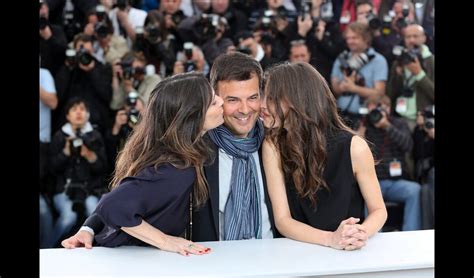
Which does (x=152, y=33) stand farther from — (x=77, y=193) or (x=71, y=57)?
(x=77, y=193)

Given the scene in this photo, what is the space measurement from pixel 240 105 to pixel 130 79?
239 centimetres

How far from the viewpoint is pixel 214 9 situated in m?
5.07

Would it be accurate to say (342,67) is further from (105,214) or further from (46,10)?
(105,214)

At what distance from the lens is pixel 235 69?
103 inches

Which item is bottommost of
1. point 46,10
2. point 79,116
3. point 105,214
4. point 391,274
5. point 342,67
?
point 391,274

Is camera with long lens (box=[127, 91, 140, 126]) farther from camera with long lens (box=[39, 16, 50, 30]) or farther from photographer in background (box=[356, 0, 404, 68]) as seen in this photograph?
photographer in background (box=[356, 0, 404, 68])

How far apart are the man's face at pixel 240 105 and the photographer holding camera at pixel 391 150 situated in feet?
8.30

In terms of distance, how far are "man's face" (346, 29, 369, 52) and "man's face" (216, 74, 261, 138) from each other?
8.64 feet

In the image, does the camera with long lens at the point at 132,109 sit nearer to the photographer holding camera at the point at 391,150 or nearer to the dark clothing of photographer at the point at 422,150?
the photographer holding camera at the point at 391,150

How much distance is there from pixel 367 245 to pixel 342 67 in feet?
9.68

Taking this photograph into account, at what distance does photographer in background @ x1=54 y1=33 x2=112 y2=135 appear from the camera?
15.6 ft

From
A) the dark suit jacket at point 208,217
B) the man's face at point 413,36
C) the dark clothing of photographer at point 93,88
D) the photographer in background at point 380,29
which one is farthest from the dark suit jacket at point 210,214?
the man's face at point 413,36
